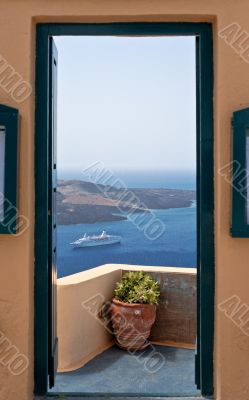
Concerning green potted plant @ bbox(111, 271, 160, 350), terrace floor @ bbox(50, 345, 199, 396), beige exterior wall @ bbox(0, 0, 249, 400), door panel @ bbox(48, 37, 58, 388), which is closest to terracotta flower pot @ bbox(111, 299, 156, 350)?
green potted plant @ bbox(111, 271, 160, 350)

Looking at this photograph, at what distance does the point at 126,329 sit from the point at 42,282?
3.02 metres

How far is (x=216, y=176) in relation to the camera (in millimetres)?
2508

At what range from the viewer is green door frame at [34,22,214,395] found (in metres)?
2.55

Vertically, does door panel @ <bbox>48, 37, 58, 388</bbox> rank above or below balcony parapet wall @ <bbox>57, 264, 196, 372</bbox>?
above

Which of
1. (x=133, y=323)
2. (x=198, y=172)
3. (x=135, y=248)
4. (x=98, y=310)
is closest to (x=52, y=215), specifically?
(x=198, y=172)

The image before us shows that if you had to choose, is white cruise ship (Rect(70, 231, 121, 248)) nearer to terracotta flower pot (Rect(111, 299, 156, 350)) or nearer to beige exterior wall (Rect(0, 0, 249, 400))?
terracotta flower pot (Rect(111, 299, 156, 350))

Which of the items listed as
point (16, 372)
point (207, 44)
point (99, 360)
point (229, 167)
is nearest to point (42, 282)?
point (16, 372)

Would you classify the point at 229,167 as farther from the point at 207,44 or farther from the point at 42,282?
the point at 42,282

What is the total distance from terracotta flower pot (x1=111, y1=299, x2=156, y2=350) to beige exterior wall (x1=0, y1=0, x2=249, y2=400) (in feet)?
9.38

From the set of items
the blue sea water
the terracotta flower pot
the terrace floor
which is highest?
the blue sea water

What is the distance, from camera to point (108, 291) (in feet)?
18.4

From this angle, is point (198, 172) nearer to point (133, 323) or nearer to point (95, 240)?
point (133, 323)

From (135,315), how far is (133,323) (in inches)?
3.8

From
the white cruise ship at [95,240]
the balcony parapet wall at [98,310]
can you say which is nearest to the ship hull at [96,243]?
the white cruise ship at [95,240]
